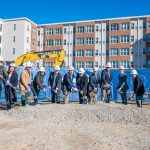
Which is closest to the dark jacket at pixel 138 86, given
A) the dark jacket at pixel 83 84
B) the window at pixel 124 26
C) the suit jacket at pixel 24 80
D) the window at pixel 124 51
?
the dark jacket at pixel 83 84

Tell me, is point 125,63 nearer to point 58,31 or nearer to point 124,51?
point 124,51

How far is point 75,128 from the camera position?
9.05 m

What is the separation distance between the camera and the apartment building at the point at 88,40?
59.8 metres

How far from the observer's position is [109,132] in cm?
858

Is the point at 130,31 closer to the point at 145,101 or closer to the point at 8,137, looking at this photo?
the point at 145,101

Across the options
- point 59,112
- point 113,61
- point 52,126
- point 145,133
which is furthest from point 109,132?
point 113,61

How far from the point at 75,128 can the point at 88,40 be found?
5556cm

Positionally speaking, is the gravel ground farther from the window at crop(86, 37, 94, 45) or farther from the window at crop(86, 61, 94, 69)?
the window at crop(86, 37, 94, 45)

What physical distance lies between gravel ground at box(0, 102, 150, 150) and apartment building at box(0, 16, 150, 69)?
49894 millimetres

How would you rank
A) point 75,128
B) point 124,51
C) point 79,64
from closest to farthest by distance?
point 75,128 → point 124,51 → point 79,64

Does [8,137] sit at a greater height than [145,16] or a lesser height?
lesser

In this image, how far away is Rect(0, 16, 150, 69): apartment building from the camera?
59.8 m

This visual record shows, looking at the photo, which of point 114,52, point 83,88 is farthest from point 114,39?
point 83,88

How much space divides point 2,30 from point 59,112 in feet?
188
